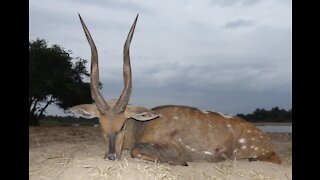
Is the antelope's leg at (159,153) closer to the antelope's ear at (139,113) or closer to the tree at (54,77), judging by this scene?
the antelope's ear at (139,113)

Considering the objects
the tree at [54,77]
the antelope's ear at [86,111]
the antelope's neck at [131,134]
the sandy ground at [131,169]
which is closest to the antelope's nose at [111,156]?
the sandy ground at [131,169]

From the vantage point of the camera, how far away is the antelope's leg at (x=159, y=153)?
6727 mm

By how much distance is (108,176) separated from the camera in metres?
4.91

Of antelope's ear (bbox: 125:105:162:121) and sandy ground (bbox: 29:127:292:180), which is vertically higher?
antelope's ear (bbox: 125:105:162:121)

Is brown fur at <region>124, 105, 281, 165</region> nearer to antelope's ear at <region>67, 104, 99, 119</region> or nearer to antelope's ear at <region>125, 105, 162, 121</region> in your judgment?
antelope's ear at <region>125, 105, 162, 121</region>

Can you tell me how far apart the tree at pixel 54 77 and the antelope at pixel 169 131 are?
65.6 ft

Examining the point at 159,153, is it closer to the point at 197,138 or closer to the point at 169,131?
the point at 169,131

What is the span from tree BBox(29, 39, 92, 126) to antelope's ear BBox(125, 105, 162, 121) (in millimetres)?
20342

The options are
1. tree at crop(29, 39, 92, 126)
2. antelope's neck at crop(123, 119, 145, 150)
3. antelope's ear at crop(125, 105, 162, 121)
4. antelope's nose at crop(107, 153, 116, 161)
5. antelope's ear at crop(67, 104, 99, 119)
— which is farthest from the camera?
tree at crop(29, 39, 92, 126)

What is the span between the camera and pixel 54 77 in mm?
27203

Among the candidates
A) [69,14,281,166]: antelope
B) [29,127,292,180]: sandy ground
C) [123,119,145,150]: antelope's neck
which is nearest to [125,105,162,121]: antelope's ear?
[69,14,281,166]: antelope

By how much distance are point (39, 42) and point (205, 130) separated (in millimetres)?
22544

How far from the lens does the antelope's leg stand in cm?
673
